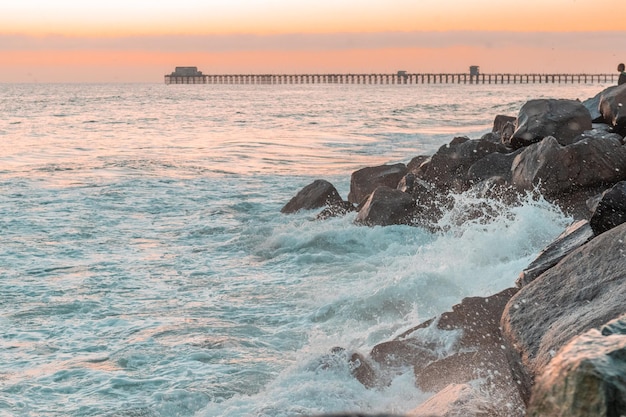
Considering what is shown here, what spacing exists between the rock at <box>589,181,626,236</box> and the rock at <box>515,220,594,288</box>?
123 millimetres

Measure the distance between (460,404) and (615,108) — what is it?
11.4 m

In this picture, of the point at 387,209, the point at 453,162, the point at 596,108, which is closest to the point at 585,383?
the point at 387,209

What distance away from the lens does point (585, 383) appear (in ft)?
7.71

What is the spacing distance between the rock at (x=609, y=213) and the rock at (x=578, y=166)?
4.37m

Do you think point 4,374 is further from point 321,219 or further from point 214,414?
point 321,219

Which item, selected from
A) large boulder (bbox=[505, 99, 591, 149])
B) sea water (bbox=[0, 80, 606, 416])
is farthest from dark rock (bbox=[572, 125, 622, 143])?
sea water (bbox=[0, 80, 606, 416])

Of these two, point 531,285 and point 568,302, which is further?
point 531,285

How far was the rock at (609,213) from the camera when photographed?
6.20 m

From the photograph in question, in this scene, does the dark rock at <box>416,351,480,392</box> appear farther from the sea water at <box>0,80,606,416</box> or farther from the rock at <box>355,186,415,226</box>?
the rock at <box>355,186,415,226</box>

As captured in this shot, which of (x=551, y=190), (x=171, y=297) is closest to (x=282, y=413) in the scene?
(x=171, y=297)

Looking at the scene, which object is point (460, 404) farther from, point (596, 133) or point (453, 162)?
point (453, 162)

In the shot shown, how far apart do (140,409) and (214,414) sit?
0.62 m

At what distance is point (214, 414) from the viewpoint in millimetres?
6234

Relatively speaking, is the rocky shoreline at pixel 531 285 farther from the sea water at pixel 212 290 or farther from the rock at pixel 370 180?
the sea water at pixel 212 290
